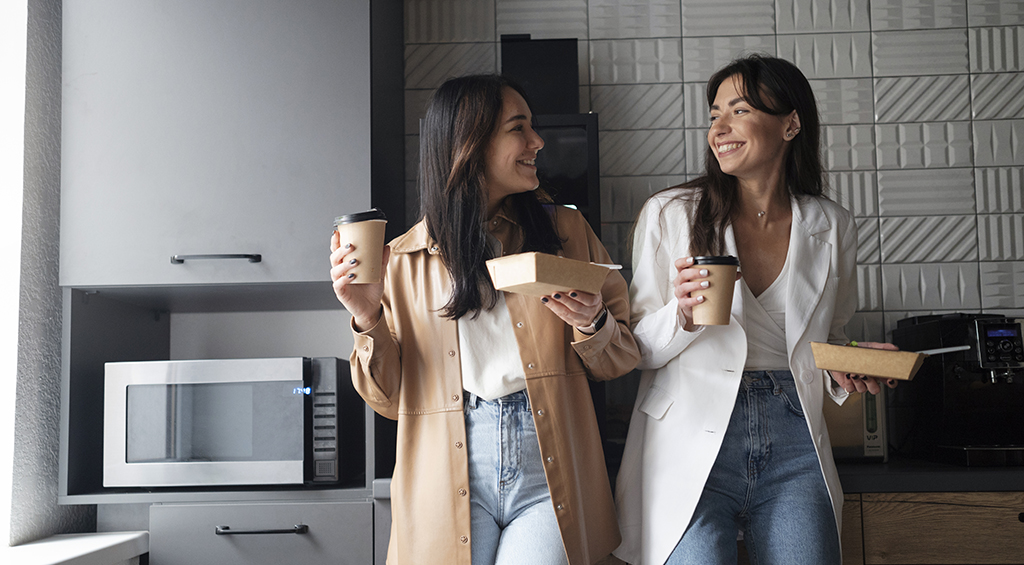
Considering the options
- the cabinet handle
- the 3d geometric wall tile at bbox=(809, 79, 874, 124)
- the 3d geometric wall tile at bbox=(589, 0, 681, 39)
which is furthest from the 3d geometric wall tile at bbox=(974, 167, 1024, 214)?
the cabinet handle

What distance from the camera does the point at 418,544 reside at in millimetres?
1365

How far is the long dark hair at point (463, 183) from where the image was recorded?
4.78 ft

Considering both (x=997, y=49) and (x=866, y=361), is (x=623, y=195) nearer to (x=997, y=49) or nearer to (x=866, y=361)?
(x=866, y=361)

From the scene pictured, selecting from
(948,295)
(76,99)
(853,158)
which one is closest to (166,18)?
(76,99)

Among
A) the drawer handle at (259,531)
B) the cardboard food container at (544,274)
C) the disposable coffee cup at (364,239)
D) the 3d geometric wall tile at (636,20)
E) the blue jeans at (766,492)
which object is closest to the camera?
the cardboard food container at (544,274)

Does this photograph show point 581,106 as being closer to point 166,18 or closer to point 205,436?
point 166,18

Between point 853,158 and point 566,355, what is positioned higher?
point 853,158

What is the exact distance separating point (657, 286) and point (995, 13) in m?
1.76

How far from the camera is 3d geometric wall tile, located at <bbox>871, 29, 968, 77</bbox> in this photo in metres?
2.38

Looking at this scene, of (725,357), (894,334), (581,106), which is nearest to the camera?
(725,357)

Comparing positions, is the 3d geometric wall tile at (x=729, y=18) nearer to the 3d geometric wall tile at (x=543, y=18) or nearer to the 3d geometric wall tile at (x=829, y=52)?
the 3d geometric wall tile at (x=829, y=52)

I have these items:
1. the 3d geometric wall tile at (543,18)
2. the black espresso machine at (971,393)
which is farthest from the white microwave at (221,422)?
the black espresso machine at (971,393)

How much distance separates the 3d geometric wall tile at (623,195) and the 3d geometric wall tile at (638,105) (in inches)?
7.0

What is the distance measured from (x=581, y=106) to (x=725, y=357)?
1217 millimetres
